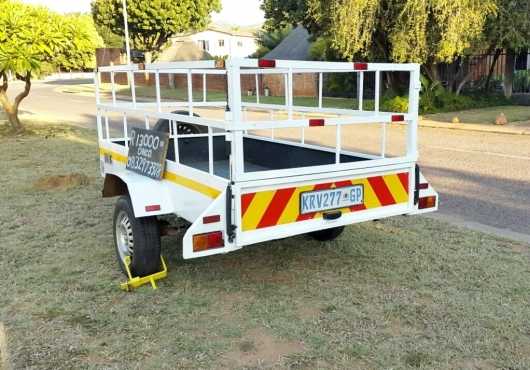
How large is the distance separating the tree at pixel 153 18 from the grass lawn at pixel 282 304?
1636 inches

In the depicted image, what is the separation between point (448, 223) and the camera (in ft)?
20.5

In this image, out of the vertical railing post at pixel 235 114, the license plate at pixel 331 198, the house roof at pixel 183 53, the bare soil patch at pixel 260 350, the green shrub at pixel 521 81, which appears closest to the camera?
the bare soil patch at pixel 260 350

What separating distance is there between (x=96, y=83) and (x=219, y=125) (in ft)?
8.28

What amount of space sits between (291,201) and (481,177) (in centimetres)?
585

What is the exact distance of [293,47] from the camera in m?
36.9

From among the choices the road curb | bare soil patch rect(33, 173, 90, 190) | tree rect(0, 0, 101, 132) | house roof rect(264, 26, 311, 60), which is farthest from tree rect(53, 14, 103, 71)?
house roof rect(264, 26, 311, 60)

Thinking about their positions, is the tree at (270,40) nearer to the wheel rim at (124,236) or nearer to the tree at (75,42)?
the tree at (75,42)

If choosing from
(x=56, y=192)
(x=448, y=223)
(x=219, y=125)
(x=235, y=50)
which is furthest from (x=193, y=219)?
(x=235, y=50)

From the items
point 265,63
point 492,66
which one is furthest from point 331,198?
point 492,66

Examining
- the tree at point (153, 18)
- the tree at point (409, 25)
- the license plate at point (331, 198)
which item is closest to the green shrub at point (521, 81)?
the tree at point (409, 25)

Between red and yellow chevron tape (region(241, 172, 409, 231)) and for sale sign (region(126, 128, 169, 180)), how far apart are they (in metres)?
1.08

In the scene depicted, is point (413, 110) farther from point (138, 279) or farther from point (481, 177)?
point (481, 177)

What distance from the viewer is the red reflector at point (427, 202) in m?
4.67

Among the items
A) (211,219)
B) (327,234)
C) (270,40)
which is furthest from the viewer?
(270,40)
